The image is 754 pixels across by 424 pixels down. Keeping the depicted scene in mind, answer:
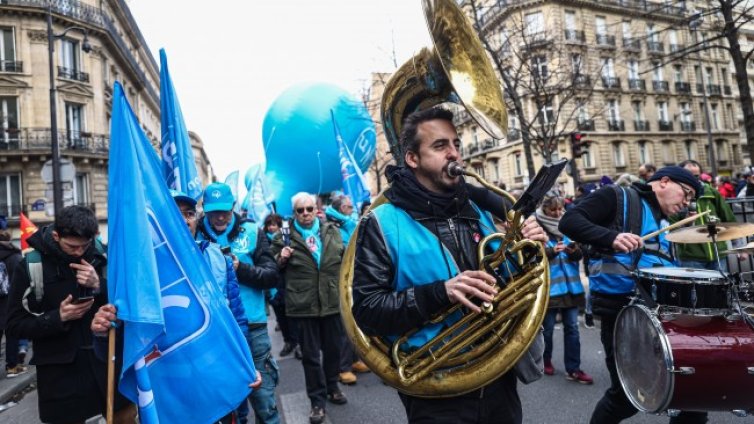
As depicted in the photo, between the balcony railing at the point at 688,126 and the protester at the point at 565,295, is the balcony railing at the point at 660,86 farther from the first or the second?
the protester at the point at 565,295

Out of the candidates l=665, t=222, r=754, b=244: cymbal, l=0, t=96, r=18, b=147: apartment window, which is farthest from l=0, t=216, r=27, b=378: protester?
l=0, t=96, r=18, b=147: apartment window

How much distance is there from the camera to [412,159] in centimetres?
220

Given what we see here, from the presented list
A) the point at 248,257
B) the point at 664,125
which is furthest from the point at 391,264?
the point at 664,125

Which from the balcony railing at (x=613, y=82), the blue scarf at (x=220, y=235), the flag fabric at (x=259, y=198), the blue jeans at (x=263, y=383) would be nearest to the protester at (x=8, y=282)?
the blue scarf at (x=220, y=235)

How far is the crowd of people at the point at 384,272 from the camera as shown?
1.97 m

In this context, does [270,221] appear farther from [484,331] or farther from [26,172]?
[26,172]

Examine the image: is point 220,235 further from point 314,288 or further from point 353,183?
point 353,183

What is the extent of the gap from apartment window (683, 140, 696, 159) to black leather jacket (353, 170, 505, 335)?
43.7 meters

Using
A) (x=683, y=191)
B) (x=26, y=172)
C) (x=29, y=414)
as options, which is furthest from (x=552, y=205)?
(x=26, y=172)

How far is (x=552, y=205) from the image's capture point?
5680 mm

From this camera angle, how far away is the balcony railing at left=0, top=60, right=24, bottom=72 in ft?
82.7

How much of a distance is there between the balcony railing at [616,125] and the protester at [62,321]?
37426mm

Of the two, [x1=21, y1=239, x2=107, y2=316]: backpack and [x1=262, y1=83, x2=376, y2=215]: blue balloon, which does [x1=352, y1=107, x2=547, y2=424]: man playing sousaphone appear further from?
[x1=262, y1=83, x2=376, y2=215]: blue balloon

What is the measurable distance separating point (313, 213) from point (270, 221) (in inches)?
147
